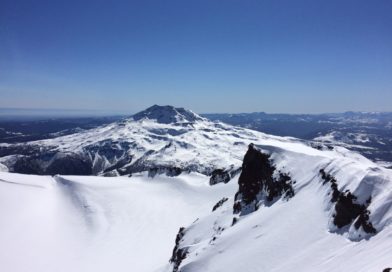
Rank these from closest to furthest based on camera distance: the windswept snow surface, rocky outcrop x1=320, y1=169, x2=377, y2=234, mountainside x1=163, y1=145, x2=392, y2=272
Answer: mountainside x1=163, y1=145, x2=392, y2=272, rocky outcrop x1=320, y1=169, x2=377, y2=234, the windswept snow surface

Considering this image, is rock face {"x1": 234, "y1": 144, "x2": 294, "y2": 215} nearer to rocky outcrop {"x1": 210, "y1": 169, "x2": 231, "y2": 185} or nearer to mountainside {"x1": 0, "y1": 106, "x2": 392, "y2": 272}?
mountainside {"x1": 0, "y1": 106, "x2": 392, "y2": 272}

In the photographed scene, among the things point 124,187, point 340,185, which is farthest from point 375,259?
point 124,187

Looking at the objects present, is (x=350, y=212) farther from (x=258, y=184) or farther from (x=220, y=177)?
(x=220, y=177)

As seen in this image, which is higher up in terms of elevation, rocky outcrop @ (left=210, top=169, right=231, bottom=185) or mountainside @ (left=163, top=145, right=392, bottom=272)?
mountainside @ (left=163, top=145, right=392, bottom=272)

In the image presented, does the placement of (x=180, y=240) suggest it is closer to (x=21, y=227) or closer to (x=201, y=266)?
(x=201, y=266)

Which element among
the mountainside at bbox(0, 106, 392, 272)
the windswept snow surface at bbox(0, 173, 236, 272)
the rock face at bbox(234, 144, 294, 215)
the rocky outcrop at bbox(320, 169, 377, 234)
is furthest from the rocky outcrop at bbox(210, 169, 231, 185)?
the rocky outcrop at bbox(320, 169, 377, 234)

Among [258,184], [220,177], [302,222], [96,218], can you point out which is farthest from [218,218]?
[220,177]
